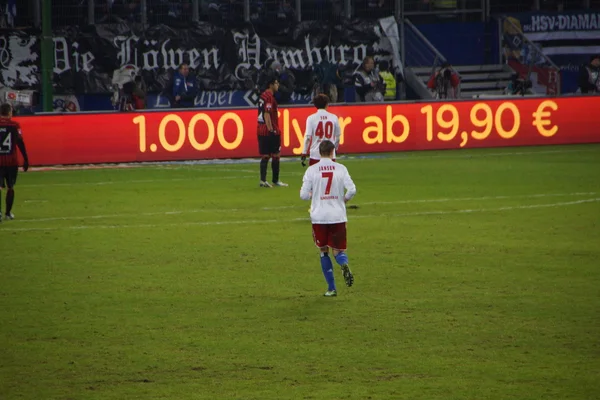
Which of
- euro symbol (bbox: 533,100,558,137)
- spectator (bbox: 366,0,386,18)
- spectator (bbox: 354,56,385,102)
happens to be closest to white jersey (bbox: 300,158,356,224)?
euro symbol (bbox: 533,100,558,137)

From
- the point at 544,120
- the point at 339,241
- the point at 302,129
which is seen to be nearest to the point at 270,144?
the point at 302,129

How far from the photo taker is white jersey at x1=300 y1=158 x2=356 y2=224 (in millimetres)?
12359

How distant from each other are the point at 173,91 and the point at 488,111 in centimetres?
1060

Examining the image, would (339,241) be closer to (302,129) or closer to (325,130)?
(325,130)

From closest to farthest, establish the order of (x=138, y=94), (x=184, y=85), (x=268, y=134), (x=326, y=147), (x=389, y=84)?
(x=326, y=147), (x=268, y=134), (x=138, y=94), (x=184, y=85), (x=389, y=84)

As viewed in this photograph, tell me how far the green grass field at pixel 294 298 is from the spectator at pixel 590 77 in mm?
16261

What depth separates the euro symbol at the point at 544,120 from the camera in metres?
32.8

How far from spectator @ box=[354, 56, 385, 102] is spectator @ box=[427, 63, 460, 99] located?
5.80 ft

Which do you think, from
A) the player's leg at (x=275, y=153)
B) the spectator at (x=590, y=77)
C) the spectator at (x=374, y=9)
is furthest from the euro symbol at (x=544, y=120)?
the player's leg at (x=275, y=153)

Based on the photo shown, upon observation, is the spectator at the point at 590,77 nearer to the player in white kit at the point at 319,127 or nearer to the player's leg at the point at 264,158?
the player's leg at the point at 264,158

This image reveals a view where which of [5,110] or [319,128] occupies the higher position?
[5,110]

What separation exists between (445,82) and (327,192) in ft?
89.8

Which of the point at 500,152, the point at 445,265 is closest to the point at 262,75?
the point at 500,152

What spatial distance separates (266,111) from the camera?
938 inches
